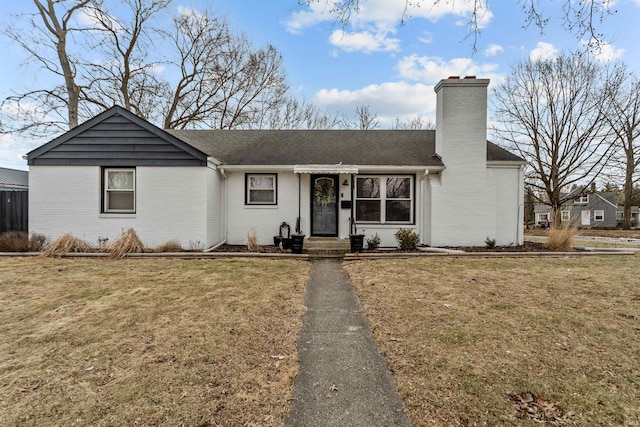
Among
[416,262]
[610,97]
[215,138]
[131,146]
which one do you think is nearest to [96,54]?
[215,138]

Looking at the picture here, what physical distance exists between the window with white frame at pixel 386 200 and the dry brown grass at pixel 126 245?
669cm

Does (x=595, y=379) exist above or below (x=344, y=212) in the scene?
below

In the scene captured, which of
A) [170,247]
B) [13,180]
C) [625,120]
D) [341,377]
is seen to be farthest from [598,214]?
[13,180]

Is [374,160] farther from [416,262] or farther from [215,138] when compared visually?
[215,138]

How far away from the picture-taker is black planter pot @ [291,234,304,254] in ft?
29.9

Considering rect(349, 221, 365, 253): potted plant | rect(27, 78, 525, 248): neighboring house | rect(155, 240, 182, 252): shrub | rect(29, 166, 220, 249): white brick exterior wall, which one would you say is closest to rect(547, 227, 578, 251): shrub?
rect(27, 78, 525, 248): neighboring house

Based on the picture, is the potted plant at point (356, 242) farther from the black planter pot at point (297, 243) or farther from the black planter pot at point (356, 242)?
the black planter pot at point (297, 243)

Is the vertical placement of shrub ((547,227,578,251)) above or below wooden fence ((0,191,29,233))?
below

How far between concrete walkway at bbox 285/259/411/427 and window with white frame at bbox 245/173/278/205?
20.9 feet

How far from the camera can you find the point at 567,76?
21562 mm

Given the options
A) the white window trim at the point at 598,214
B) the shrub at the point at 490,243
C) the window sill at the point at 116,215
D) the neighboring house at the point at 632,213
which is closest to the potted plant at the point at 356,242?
the shrub at the point at 490,243

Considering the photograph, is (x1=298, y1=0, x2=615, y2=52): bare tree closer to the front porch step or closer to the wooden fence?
the front porch step

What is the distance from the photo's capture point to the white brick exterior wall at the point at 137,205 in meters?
9.36

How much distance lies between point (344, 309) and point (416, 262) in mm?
3901
